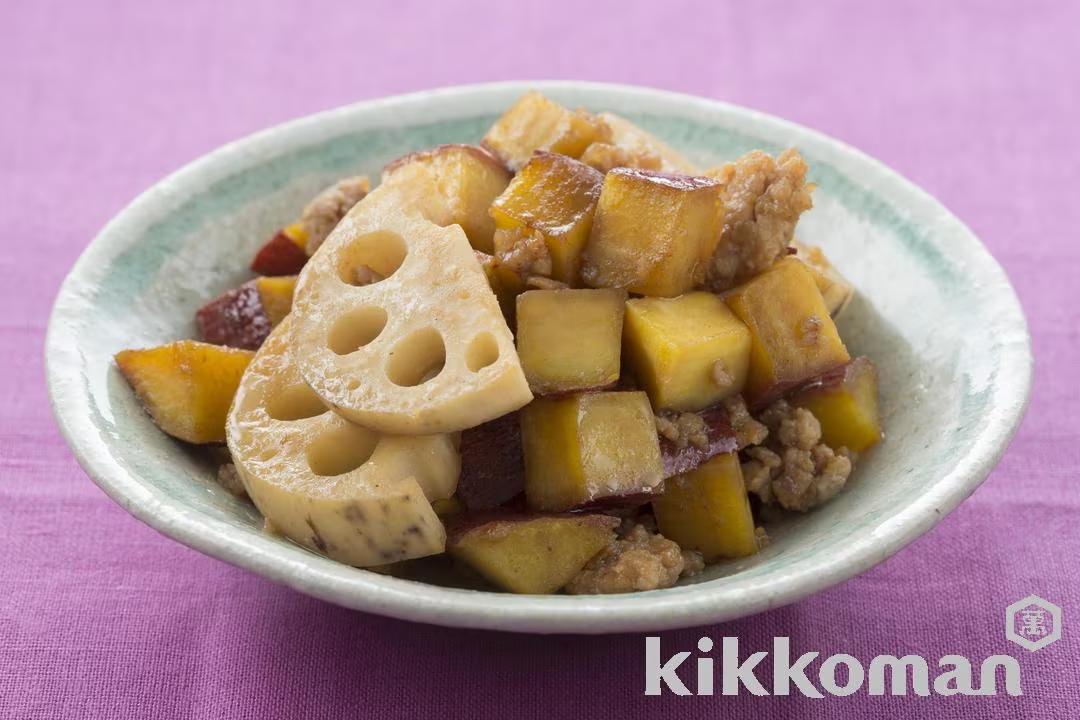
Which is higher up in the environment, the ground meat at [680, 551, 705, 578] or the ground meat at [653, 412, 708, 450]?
the ground meat at [653, 412, 708, 450]

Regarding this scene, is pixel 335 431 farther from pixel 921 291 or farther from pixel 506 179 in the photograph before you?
pixel 921 291

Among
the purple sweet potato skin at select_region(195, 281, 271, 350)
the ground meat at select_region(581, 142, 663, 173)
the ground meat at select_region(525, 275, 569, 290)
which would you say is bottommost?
the purple sweet potato skin at select_region(195, 281, 271, 350)

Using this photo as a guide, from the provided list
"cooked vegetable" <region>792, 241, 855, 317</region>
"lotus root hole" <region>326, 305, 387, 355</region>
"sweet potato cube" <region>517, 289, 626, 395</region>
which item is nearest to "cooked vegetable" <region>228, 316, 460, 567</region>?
"lotus root hole" <region>326, 305, 387, 355</region>

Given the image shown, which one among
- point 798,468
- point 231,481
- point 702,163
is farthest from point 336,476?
point 702,163

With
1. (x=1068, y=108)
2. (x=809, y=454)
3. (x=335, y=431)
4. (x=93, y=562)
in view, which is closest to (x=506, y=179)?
(x=335, y=431)

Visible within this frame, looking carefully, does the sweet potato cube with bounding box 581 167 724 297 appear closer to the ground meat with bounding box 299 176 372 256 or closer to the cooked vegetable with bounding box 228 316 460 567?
the cooked vegetable with bounding box 228 316 460 567

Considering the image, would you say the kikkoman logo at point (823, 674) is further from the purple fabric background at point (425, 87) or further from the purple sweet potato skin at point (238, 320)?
the purple sweet potato skin at point (238, 320)
